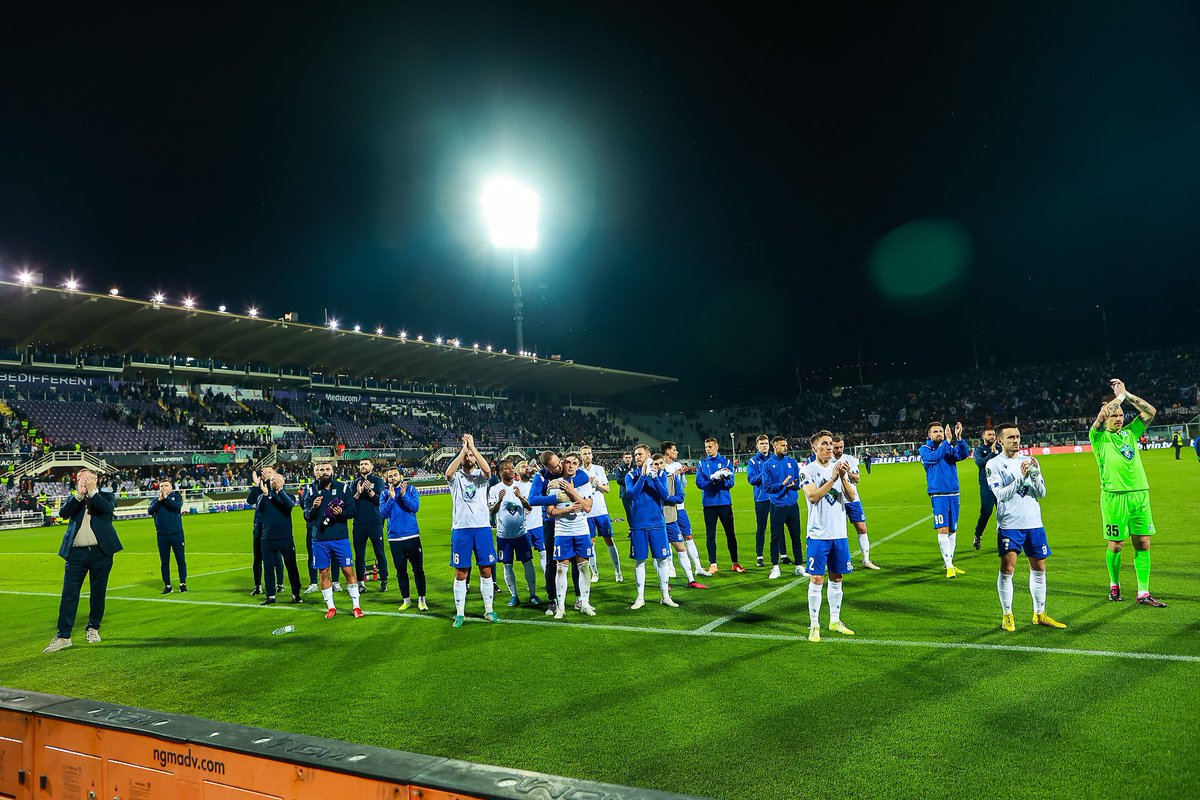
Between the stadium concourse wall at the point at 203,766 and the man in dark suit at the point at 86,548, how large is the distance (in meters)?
6.36

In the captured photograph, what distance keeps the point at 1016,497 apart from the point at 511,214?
51.5m

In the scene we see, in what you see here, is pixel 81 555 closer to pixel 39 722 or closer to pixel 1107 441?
pixel 39 722

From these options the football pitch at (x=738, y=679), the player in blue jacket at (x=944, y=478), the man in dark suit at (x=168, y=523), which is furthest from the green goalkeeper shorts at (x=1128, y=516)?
the man in dark suit at (x=168, y=523)

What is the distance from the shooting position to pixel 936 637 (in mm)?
6699

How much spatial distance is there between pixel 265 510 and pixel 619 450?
181ft

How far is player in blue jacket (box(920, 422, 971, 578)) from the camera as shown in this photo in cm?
1020

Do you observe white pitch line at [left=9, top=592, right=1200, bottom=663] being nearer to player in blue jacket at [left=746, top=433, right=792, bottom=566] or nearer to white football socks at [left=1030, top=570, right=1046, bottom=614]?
white football socks at [left=1030, top=570, right=1046, bottom=614]

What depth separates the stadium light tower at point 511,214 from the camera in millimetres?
53438

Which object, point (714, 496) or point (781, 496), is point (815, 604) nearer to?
point (781, 496)

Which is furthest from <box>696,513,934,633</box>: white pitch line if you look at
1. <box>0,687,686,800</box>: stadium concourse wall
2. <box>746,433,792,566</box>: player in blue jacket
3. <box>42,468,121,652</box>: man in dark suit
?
<box>42,468,121,652</box>: man in dark suit

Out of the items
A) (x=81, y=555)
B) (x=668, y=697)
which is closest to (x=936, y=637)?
(x=668, y=697)

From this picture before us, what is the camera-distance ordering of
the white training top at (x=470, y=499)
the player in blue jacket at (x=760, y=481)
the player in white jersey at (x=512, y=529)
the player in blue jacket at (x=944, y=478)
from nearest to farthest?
1. the white training top at (x=470, y=499)
2. the player in white jersey at (x=512, y=529)
3. the player in blue jacket at (x=944, y=478)
4. the player in blue jacket at (x=760, y=481)

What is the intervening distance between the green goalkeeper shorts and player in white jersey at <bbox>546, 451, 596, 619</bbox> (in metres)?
6.03

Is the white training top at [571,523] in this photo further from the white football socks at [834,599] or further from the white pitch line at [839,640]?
the white football socks at [834,599]
